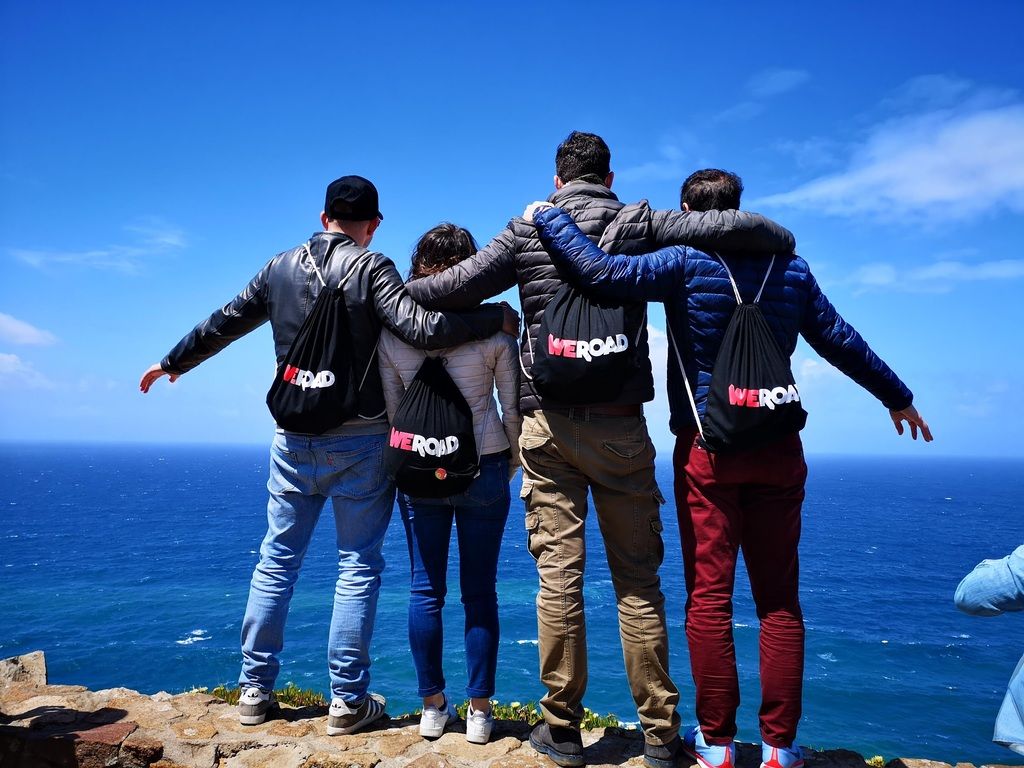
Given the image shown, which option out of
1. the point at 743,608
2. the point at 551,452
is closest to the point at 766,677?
the point at 551,452

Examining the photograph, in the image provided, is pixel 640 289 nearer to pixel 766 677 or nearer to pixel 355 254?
pixel 355 254

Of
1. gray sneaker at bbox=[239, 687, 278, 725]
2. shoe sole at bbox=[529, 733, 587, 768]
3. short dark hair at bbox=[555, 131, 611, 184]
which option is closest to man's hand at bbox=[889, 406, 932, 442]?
short dark hair at bbox=[555, 131, 611, 184]

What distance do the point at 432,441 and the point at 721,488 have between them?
152 centimetres

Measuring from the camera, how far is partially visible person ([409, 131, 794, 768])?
332 centimetres

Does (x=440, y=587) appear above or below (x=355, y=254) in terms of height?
below

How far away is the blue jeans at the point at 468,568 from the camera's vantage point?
11.8 feet

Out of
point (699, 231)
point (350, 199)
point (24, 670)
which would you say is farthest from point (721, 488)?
point (24, 670)

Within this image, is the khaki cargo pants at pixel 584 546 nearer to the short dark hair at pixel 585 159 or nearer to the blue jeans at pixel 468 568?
the blue jeans at pixel 468 568

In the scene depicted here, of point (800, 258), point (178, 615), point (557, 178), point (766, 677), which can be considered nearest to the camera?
point (766, 677)

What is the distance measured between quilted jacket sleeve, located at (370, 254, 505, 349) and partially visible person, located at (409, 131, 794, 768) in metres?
0.14

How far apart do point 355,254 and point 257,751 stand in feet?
9.25

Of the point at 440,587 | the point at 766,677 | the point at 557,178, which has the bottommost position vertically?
the point at 766,677

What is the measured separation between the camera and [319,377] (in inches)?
143

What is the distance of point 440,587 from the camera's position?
3740 mm
